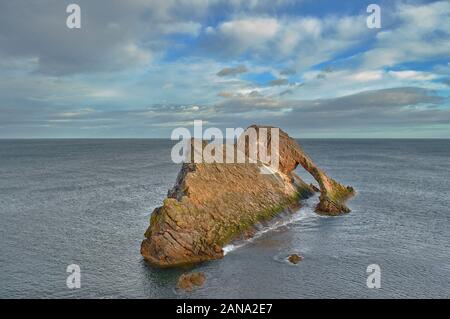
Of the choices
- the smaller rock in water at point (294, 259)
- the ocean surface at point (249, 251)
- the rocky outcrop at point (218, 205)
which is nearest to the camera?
the ocean surface at point (249, 251)

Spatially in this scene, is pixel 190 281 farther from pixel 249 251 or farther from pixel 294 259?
pixel 294 259

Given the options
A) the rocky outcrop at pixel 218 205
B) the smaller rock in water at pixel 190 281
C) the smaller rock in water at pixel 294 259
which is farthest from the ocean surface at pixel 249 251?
the rocky outcrop at pixel 218 205

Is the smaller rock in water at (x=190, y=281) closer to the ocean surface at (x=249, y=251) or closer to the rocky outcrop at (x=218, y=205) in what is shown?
the ocean surface at (x=249, y=251)

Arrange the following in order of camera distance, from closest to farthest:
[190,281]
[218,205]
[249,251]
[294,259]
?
[190,281]
[294,259]
[249,251]
[218,205]

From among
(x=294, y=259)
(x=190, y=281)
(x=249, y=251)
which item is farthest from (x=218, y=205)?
(x=190, y=281)

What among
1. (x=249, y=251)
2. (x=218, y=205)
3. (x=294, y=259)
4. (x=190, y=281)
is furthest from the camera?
(x=218, y=205)

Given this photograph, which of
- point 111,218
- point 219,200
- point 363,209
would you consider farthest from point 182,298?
point 363,209

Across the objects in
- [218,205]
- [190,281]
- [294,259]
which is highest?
[218,205]
